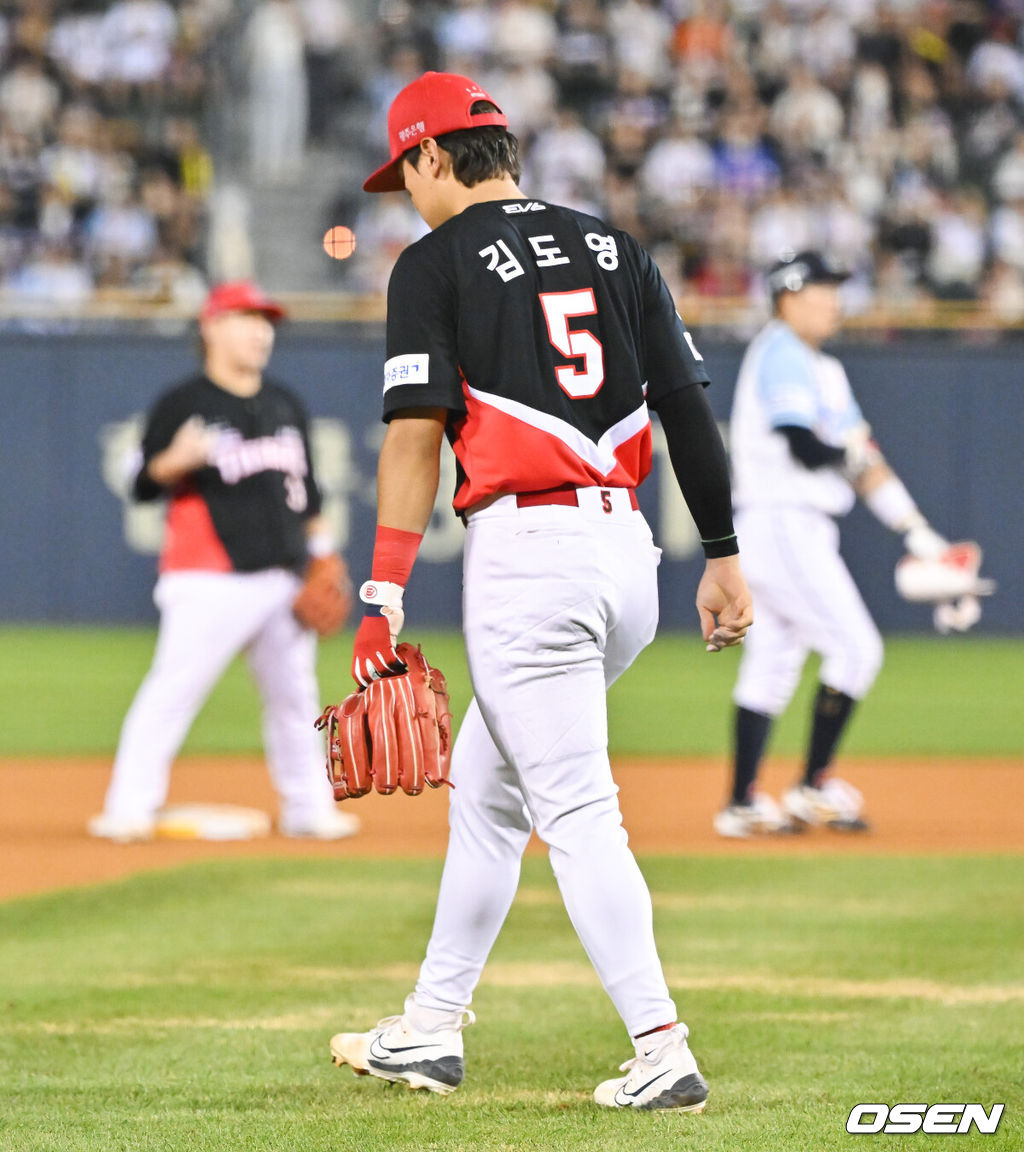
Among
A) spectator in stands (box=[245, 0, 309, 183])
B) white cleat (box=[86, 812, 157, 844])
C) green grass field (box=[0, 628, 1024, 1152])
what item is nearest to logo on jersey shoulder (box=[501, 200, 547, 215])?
green grass field (box=[0, 628, 1024, 1152])

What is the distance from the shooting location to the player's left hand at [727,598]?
3.99 metres

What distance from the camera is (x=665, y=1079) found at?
3686 millimetres

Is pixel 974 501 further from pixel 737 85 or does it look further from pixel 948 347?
pixel 737 85

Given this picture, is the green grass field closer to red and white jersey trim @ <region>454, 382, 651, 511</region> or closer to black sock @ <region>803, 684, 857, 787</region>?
black sock @ <region>803, 684, 857, 787</region>

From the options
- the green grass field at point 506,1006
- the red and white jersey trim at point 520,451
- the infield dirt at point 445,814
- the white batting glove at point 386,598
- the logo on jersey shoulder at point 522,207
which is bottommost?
the infield dirt at point 445,814

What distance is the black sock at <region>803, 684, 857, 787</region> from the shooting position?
7.62m

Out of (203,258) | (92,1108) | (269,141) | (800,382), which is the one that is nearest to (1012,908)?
(800,382)

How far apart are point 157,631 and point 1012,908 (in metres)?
11.3

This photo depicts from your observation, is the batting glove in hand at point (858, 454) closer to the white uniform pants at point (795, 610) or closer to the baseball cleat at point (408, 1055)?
the white uniform pants at point (795, 610)

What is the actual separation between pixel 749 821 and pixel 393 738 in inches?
158

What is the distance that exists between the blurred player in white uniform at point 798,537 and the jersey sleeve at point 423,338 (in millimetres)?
3779

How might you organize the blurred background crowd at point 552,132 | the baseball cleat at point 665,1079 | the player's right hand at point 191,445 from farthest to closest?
the blurred background crowd at point 552,132 → the player's right hand at point 191,445 → the baseball cleat at point 665,1079
